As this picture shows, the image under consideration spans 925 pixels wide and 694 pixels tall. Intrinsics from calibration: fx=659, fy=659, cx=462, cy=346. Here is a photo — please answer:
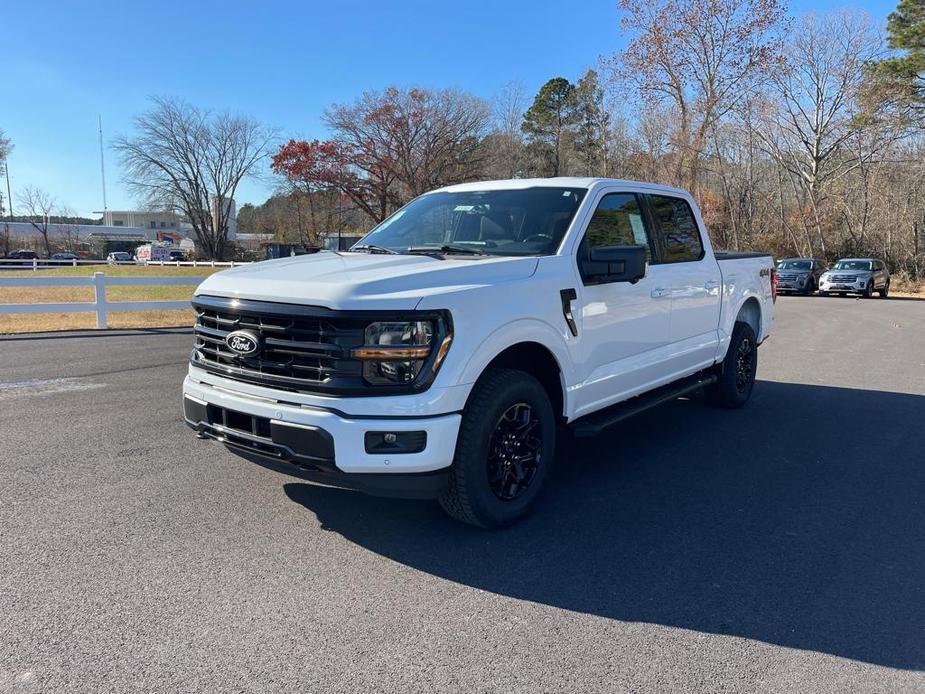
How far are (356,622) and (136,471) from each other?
251cm

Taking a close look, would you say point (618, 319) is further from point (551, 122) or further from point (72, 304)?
point (551, 122)

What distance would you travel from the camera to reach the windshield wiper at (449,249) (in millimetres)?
4227

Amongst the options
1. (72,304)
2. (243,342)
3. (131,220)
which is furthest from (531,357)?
(131,220)

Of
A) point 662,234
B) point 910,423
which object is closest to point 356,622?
point 662,234

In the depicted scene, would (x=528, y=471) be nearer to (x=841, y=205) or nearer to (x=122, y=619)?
(x=122, y=619)

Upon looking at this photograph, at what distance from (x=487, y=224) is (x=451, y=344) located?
1.64 meters

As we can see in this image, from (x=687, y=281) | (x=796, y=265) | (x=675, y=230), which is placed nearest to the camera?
(x=687, y=281)

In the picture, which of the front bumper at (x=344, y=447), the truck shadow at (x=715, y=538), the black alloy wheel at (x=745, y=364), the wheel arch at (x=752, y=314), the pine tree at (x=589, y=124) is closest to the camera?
the truck shadow at (x=715, y=538)

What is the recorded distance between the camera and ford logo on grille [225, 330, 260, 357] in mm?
3475

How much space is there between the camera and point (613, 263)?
4129 mm

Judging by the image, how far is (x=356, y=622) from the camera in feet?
9.37

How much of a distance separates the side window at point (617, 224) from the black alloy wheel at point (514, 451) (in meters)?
1.27

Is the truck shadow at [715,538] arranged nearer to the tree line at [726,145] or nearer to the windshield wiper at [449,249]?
the windshield wiper at [449,249]

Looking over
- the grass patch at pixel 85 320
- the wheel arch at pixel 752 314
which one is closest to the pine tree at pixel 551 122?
the grass patch at pixel 85 320
